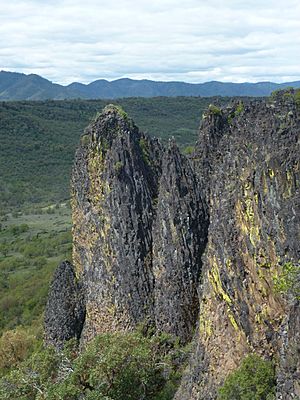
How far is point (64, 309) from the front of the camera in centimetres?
2547

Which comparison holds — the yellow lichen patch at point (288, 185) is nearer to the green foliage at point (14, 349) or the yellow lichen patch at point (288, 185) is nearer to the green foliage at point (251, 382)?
the green foliage at point (251, 382)

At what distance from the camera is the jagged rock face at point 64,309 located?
25406 mm

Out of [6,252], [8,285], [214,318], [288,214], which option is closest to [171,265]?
[214,318]

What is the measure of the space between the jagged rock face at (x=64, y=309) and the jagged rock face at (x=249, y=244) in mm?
8766

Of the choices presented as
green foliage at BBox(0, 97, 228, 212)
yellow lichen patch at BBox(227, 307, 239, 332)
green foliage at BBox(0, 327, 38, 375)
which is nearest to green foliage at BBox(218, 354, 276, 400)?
yellow lichen patch at BBox(227, 307, 239, 332)

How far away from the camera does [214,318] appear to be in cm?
1703

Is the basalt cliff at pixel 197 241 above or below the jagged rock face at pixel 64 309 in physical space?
above

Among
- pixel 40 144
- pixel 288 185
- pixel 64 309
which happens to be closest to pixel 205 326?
pixel 288 185

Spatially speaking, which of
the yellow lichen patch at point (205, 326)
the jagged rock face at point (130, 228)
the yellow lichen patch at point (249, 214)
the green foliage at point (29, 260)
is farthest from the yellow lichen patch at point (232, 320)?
the green foliage at point (29, 260)

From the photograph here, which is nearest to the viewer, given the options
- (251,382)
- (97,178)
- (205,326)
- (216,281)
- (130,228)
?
(251,382)

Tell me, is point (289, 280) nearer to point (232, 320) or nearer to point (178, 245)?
point (232, 320)

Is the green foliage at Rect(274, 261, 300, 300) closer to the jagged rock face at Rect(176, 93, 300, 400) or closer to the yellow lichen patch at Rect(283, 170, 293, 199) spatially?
the jagged rock face at Rect(176, 93, 300, 400)

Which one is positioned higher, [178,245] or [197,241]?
[197,241]

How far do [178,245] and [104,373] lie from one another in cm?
570
